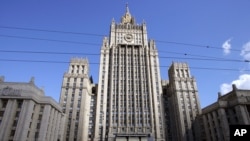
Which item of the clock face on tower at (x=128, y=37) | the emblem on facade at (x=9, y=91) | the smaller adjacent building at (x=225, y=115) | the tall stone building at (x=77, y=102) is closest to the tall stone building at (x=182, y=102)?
the smaller adjacent building at (x=225, y=115)

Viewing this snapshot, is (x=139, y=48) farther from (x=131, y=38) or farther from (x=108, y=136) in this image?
(x=108, y=136)

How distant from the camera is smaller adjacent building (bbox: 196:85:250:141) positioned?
2389 inches

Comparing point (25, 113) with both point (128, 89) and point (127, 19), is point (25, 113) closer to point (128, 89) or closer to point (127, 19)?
point (128, 89)

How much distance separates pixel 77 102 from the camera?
84.6 m

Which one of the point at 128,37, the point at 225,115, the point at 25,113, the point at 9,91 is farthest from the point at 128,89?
the point at 9,91

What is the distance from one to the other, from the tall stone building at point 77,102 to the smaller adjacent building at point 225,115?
49808 millimetres

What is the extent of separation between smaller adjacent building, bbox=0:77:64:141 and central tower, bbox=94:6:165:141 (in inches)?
864

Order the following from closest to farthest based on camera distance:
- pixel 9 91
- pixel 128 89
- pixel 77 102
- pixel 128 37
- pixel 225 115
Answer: pixel 9 91, pixel 225 115, pixel 77 102, pixel 128 89, pixel 128 37

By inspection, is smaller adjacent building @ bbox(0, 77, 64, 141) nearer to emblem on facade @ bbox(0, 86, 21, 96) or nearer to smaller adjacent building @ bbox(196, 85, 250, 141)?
emblem on facade @ bbox(0, 86, 21, 96)

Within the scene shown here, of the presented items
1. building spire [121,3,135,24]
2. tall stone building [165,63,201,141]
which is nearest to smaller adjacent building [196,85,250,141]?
tall stone building [165,63,201,141]

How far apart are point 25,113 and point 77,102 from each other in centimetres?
3072

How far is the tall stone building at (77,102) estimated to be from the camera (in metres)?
78.6

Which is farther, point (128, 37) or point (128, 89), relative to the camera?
point (128, 37)

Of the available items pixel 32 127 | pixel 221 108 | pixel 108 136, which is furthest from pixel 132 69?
pixel 32 127
